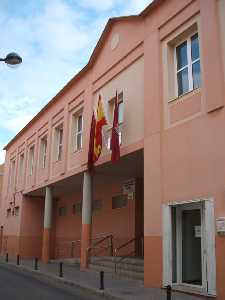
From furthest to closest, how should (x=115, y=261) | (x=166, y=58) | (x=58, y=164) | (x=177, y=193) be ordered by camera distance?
(x=58, y=164)
(x=115, y=261)
(x=166, y=58)
(x=177, y=193)

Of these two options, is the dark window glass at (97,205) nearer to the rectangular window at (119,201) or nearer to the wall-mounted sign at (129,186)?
the rectangular window at (119,201)

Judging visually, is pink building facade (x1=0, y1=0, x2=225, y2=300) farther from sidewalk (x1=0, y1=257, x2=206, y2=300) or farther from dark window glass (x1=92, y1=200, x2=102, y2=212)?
sidewalk (x1=0, y1=257, x2=206, y2=300)

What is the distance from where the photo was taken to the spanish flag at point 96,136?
56.2 ft

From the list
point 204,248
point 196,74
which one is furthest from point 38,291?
point 196,74

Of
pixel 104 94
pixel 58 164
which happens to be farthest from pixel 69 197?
pixel 104 94

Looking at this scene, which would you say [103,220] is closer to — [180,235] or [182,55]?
[180,235]

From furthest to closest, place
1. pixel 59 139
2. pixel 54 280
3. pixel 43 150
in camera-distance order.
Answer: pixel 43 150, pixel 59 139, pixel 54 280

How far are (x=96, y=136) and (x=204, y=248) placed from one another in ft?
24.7

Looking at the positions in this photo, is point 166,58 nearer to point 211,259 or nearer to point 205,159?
point 205,159

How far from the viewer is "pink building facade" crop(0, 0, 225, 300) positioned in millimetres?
11242

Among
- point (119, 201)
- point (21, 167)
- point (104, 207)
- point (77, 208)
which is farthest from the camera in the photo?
point (21, 167)

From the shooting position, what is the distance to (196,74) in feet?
42.1

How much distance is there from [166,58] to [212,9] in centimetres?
255

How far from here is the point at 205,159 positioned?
448 inches
